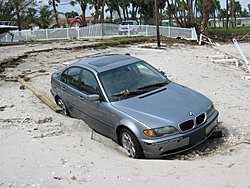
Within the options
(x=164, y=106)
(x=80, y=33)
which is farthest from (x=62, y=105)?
(x=80, y=33)

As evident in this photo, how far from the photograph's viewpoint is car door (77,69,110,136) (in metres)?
5.73

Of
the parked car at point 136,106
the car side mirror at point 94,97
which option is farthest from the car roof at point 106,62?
the car side mirror at point 94,97

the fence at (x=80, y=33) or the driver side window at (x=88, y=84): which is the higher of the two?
the fence at (x=80, y=33)

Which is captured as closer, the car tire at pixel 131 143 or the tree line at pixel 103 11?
the car tire at pixel 131 143

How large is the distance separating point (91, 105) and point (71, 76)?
1230mm

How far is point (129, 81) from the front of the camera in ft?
19.8

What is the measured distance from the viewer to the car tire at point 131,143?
4.96 metres

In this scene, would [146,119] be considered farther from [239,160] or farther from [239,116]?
[239,116]

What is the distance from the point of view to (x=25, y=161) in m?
4.41

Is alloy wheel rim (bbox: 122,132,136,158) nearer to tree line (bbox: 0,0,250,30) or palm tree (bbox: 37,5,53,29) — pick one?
tree line (bbox: 0,0,250,30)

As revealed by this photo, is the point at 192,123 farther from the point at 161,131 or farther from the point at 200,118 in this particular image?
the point at 161,131

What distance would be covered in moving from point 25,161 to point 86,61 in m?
3.02

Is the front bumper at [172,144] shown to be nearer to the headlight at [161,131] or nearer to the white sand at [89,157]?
the headlight at [161,131]

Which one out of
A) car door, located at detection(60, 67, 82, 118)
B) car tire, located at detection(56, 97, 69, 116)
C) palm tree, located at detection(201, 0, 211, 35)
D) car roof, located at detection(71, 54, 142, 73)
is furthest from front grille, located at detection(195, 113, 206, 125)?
palm tree, located at detection(201, 0, 211, 35)
